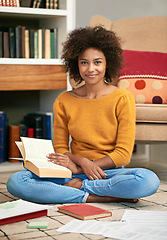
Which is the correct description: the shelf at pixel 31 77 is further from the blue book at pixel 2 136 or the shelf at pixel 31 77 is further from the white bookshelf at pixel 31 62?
the blue book at pixel 2 136

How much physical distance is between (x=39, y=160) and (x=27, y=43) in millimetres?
1077

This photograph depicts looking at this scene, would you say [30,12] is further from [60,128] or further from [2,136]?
[60,128]

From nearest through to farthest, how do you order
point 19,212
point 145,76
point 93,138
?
1. point 19,212
2. point 93,138
3. point 145,76

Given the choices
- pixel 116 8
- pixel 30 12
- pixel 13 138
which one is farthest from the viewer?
pixel 116 8

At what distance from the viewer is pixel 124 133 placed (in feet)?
5.53

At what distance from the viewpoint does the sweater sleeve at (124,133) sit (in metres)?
1.67

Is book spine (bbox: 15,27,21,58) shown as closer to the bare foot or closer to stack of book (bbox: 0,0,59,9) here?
stack of book (bbox: 0,0,59,9)

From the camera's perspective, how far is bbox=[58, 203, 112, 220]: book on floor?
1.37 metres

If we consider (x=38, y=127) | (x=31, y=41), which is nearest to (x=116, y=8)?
(x=31, y=41)

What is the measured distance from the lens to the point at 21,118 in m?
2.82

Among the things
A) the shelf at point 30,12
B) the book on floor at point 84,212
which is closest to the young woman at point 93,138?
the book on floor at point 84,212

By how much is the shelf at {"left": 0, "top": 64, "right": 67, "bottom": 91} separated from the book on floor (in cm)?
108

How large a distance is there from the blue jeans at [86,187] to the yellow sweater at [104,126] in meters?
0.12

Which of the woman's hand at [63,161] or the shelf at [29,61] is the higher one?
the shelf at [29,61]
